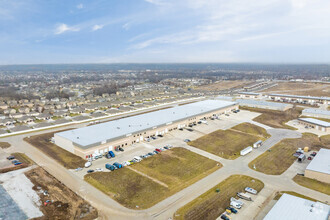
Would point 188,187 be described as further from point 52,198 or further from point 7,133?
point 7,133

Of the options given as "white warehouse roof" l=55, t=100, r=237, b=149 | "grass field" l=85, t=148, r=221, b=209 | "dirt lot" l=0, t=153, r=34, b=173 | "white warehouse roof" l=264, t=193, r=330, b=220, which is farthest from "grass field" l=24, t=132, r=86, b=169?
"white warehouse roof" l=264, t=193, r=330, b=220

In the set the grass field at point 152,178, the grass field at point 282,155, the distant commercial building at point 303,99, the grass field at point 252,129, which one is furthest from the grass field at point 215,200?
the distant commercial building at point 303,99

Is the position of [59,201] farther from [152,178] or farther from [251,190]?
[251,190]

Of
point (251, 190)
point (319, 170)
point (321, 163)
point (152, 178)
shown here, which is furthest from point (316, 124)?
point (152, 178)

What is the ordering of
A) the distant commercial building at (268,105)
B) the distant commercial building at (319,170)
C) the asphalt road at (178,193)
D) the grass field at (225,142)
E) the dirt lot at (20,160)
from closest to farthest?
1. the asphalt road at (178,193)
2. the distant commercial building at (319,170)
3. the dirt lot at (20,160)
4. the grass field at (225,142)
5. the distant commercial building at (268,105)

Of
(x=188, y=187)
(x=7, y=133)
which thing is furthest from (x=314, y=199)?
(x=7, y=133)

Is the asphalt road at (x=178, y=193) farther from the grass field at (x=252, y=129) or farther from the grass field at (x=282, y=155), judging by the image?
the grass field at (x=252, y=129)
